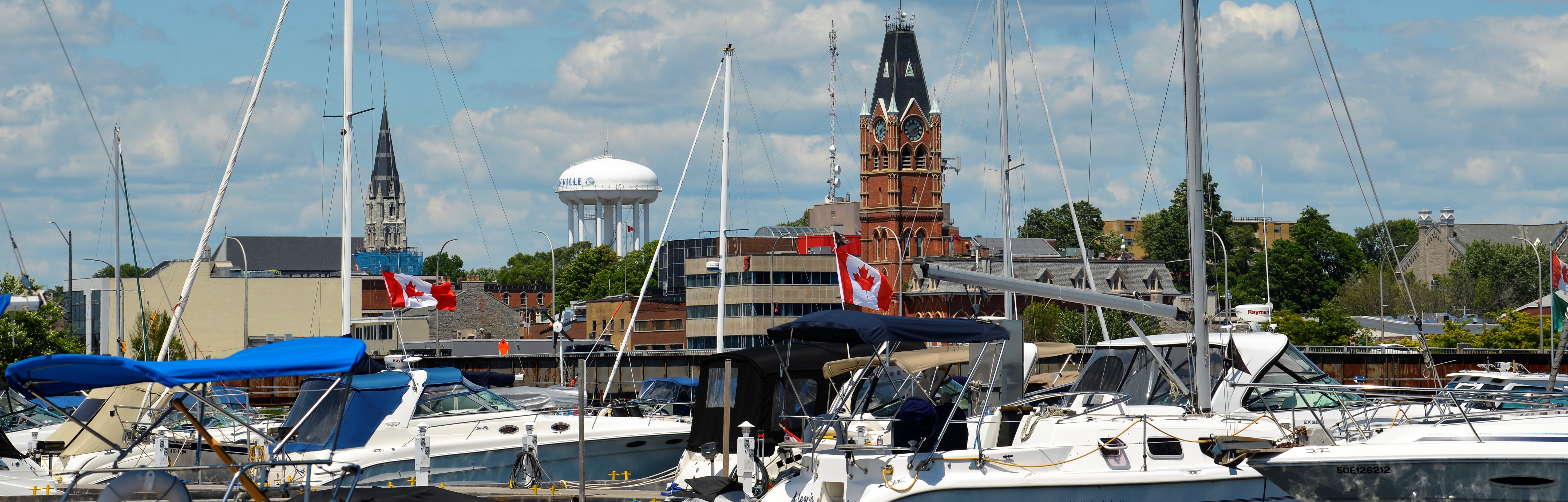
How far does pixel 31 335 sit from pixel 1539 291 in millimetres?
67857

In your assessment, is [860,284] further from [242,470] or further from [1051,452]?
[242,470]

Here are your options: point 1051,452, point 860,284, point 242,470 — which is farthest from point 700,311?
point 242,470

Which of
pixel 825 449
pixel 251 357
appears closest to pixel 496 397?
pixel 825 449

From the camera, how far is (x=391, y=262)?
149625 millimetres

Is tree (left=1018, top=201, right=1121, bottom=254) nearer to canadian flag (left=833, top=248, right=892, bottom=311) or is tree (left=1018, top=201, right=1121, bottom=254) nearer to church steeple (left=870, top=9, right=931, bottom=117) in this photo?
church steeple (left=870, top=9, right=931, bottom=117)

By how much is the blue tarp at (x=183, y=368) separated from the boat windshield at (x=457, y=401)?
7.80 m

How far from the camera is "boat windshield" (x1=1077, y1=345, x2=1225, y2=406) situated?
1591cm

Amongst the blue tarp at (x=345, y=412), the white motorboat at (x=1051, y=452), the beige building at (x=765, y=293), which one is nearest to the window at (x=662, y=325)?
the beige building at (x=765, y=293)

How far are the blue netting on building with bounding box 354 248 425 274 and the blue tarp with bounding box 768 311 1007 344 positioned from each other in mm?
120486

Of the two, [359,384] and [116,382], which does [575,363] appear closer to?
[359,384]

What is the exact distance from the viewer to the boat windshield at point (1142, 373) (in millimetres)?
15906

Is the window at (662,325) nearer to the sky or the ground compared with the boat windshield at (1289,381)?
nearer to the ground

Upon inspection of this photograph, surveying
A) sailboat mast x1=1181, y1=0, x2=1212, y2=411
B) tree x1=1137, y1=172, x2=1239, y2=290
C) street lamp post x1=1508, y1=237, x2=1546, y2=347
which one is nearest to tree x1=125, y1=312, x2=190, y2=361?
sailboat mast x1=1181, y1=0, x2=1212, y2=411

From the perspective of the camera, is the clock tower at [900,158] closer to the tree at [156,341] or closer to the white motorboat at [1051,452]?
the tree at [156,341]
